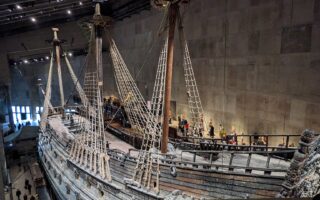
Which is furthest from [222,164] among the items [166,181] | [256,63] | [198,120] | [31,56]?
[31,56]

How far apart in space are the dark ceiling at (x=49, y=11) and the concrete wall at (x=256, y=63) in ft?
21.1

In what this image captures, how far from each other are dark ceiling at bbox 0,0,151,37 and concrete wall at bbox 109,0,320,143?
253 inches

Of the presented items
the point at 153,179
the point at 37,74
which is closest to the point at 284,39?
the point at 153,179

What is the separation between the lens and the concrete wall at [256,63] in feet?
29.7

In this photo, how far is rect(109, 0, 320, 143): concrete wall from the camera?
905 centimetres

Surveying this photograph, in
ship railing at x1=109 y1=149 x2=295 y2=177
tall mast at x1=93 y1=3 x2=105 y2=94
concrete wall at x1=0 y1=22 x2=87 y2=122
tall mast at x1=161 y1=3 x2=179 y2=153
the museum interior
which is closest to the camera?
ship railing at x1=109 y1=149 x2=295 y2=177

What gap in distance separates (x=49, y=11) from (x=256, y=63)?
17499mm

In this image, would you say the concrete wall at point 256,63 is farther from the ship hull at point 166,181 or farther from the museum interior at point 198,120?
the ship hull at point 166,181

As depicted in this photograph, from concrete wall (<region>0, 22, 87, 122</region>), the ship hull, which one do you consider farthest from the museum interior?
concrete wall (<region>0, 22, 87, 122</region>)

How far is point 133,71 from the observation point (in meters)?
21.2

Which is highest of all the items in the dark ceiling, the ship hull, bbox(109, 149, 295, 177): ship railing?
the dark ceiling

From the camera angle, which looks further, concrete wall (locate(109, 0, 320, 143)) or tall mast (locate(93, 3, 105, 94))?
concrete wall (locate(109, 0, 320, 143))

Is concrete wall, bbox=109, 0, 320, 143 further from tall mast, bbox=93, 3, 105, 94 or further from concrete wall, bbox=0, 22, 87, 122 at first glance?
concrete wall, bbox=0, 22, 87, 122

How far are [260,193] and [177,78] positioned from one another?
38.3ft
